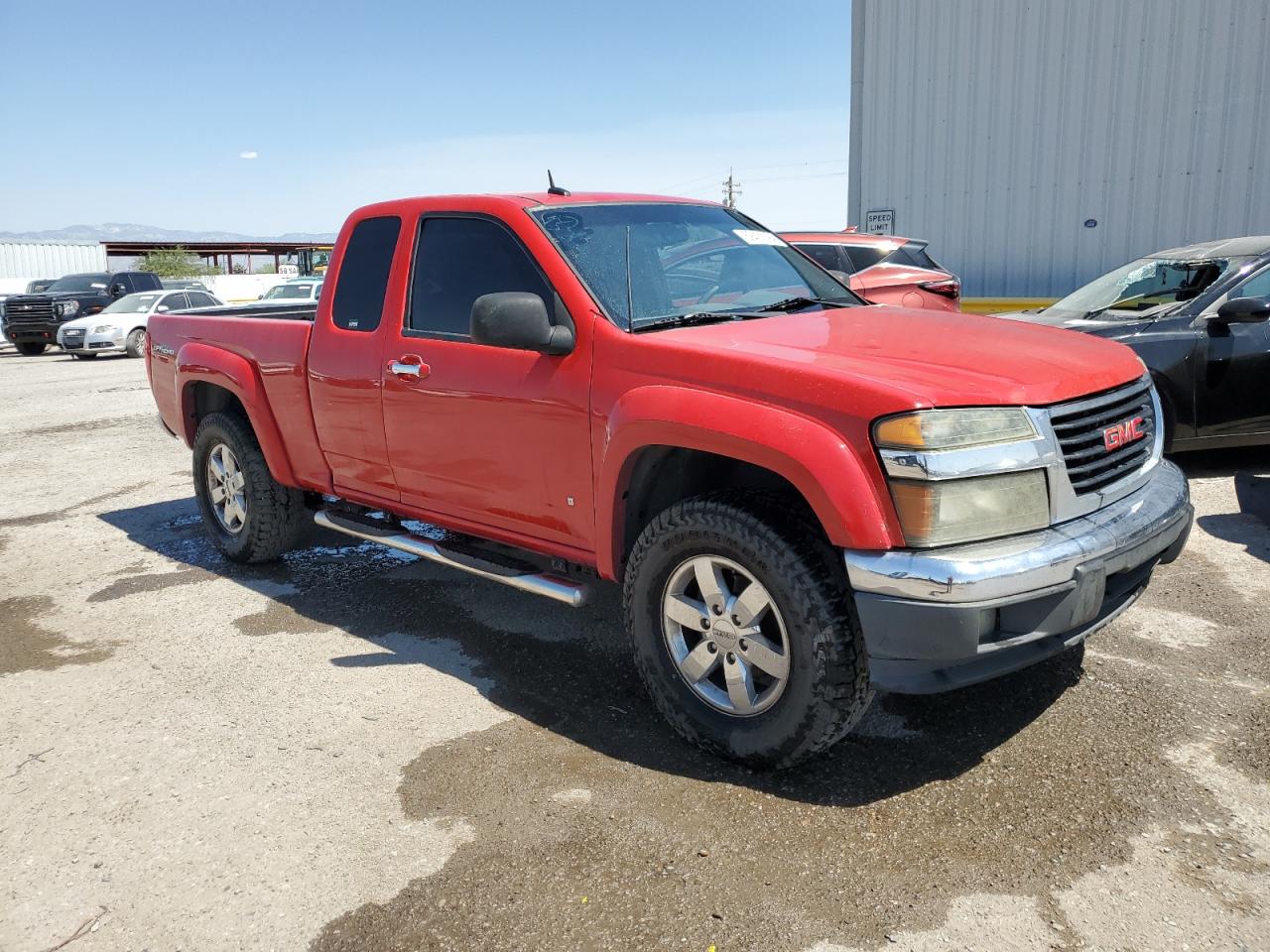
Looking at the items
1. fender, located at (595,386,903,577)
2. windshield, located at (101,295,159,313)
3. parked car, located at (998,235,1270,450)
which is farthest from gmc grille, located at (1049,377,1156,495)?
windshield, located at (101,295,159,313)

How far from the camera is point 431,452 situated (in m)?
4.24

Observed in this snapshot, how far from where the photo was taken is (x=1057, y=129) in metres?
12.4

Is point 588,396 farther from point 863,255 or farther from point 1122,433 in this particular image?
point 863,255

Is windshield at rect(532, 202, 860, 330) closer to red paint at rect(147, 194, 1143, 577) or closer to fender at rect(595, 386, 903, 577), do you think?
red paint at rect(147, 194, 1143, 577)

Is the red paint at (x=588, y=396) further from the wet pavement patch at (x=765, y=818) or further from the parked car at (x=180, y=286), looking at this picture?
the parked car at (x=180, y=286)

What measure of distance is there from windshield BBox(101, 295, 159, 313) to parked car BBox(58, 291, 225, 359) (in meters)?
0.02

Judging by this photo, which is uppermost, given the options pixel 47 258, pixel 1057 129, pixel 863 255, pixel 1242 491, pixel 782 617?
pixel 1057 129

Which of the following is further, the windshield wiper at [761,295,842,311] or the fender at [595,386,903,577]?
the windshield wiper at [761,295,842,311]

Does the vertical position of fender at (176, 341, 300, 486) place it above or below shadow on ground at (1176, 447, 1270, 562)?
above

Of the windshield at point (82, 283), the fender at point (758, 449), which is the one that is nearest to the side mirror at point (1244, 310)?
the fender at point (758, 449)

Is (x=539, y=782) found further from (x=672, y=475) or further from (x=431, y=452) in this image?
(x=431, y=452)

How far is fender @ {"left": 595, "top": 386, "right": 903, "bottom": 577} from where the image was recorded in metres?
2.79

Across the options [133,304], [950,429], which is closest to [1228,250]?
[950,429]

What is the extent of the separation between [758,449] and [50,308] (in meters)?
24.5
